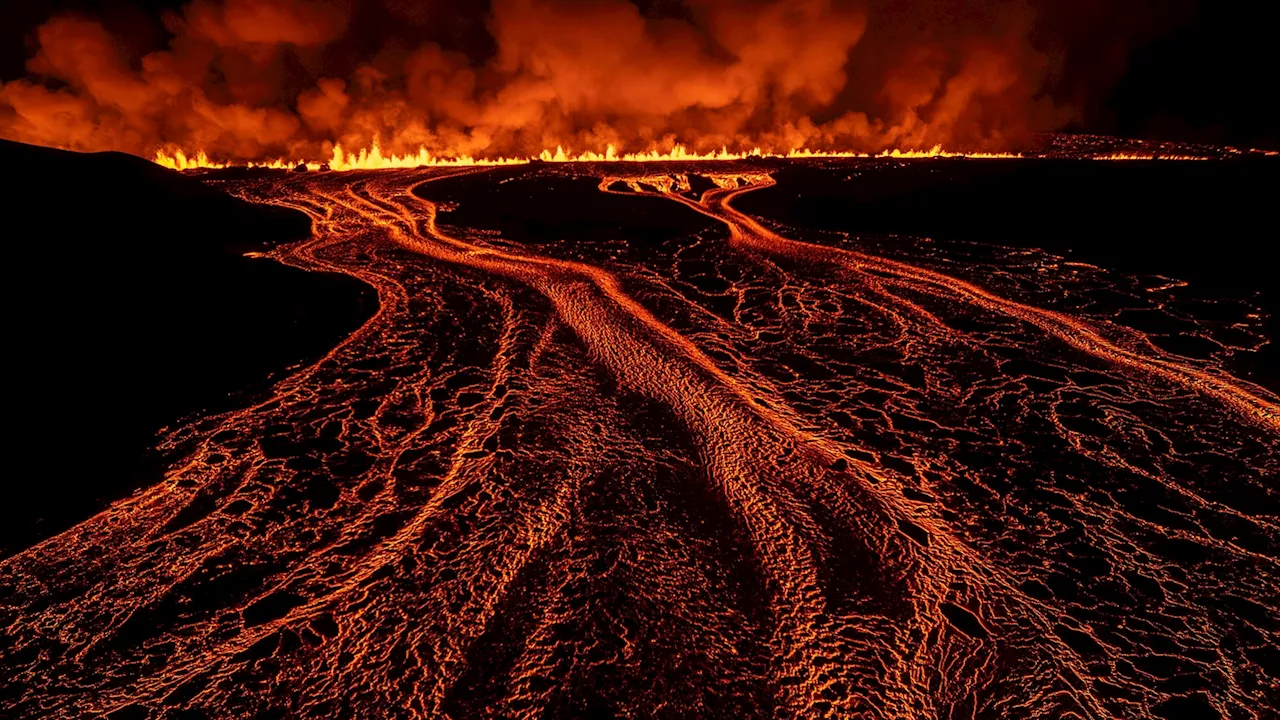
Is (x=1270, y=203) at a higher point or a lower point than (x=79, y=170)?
higher

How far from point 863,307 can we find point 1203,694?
2818 millimetres

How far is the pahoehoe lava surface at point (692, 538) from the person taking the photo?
1323 mm

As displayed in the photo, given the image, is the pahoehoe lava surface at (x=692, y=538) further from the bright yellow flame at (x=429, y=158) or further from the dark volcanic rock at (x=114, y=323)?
the bright yellow flame at (x=429, y=158)

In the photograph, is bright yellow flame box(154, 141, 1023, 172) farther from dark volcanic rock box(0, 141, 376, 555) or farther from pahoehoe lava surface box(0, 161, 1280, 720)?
pahoehoe lava surface box(0, 161, 1280, 720)

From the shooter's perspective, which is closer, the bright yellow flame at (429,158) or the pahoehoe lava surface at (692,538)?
the pahoehoe lava surface at (692,538)

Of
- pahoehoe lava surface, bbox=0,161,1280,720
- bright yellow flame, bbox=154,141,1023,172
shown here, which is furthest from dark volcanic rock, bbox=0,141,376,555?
bright yellow flame, bbox=154,141,1023,172

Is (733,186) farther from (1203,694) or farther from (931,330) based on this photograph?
(1203,694)

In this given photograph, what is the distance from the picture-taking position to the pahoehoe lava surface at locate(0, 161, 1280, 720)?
52.1 inches

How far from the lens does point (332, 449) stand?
217 centimetres

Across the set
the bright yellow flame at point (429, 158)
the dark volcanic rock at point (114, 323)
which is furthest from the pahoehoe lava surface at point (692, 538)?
the bright yellow flame at point (429, 158)

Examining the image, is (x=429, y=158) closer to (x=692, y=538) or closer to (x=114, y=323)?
(x=114, y=323)

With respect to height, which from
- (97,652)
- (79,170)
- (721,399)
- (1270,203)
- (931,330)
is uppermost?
(1270,203)

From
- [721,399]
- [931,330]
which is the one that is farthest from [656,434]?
[931,330]

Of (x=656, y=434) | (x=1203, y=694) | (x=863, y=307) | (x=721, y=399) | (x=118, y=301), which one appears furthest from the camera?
(x=863, y=307)
